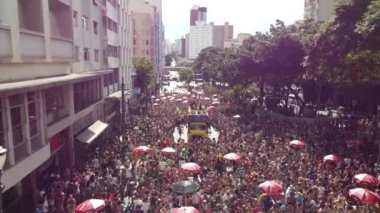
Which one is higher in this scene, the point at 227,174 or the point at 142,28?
the point at 142,28

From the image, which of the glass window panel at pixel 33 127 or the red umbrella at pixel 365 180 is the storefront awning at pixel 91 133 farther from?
the red umbrella at pixel 365 180

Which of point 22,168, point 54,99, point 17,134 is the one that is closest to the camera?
point 22,168

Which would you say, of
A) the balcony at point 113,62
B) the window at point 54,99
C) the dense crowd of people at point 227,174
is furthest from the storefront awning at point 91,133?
the balcony at point 113,62

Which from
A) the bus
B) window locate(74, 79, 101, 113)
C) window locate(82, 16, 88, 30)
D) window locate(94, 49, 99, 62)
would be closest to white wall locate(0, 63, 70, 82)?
window locate(74, 79, 101, 113)

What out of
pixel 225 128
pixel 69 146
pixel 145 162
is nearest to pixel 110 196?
pixel 145 162

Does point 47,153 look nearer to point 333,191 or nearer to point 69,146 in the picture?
point 69,146

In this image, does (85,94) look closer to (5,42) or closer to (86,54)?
(86,54)

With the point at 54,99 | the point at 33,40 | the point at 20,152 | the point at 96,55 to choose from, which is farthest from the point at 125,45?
the point at 20,152
